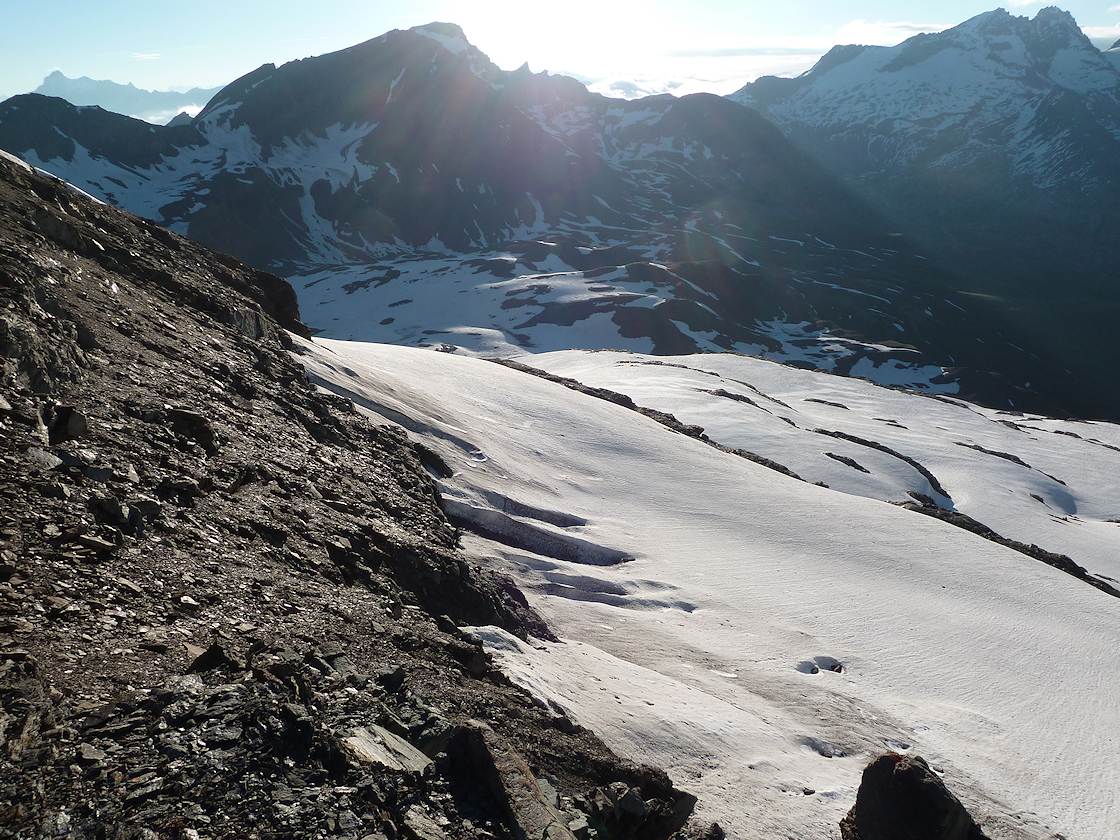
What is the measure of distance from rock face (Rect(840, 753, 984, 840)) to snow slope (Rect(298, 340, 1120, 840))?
0.64 meters

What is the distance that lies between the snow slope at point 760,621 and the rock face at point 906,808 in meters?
0.64

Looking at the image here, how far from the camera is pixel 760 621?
2025cm

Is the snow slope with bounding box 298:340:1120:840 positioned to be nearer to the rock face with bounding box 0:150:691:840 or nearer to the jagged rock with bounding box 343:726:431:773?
the rock face with bounding box 0:150:691:840

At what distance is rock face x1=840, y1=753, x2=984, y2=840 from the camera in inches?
453

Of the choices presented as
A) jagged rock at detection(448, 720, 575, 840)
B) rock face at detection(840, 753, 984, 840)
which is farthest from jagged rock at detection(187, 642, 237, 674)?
rock face at detection(840, 753, 984, 840)

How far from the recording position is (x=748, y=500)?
29.5 metres

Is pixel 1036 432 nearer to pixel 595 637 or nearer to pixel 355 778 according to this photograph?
pixel 595 637

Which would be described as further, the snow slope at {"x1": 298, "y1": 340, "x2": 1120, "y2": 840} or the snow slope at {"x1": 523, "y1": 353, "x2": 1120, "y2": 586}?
the snow slope at {"x1": 523, "y1": 353, "x2": 1120, "y2": 586}

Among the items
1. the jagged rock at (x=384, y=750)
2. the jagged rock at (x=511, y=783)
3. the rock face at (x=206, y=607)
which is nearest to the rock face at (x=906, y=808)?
the rock face at (x=206, y=607)

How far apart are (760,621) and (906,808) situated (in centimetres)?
858

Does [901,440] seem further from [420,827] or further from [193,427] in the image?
[420,827]

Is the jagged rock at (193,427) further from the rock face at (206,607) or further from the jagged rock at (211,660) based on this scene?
the jagged rock at (211,660)

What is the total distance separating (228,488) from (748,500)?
2130cm

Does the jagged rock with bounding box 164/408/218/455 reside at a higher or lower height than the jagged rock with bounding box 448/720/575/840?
higher
